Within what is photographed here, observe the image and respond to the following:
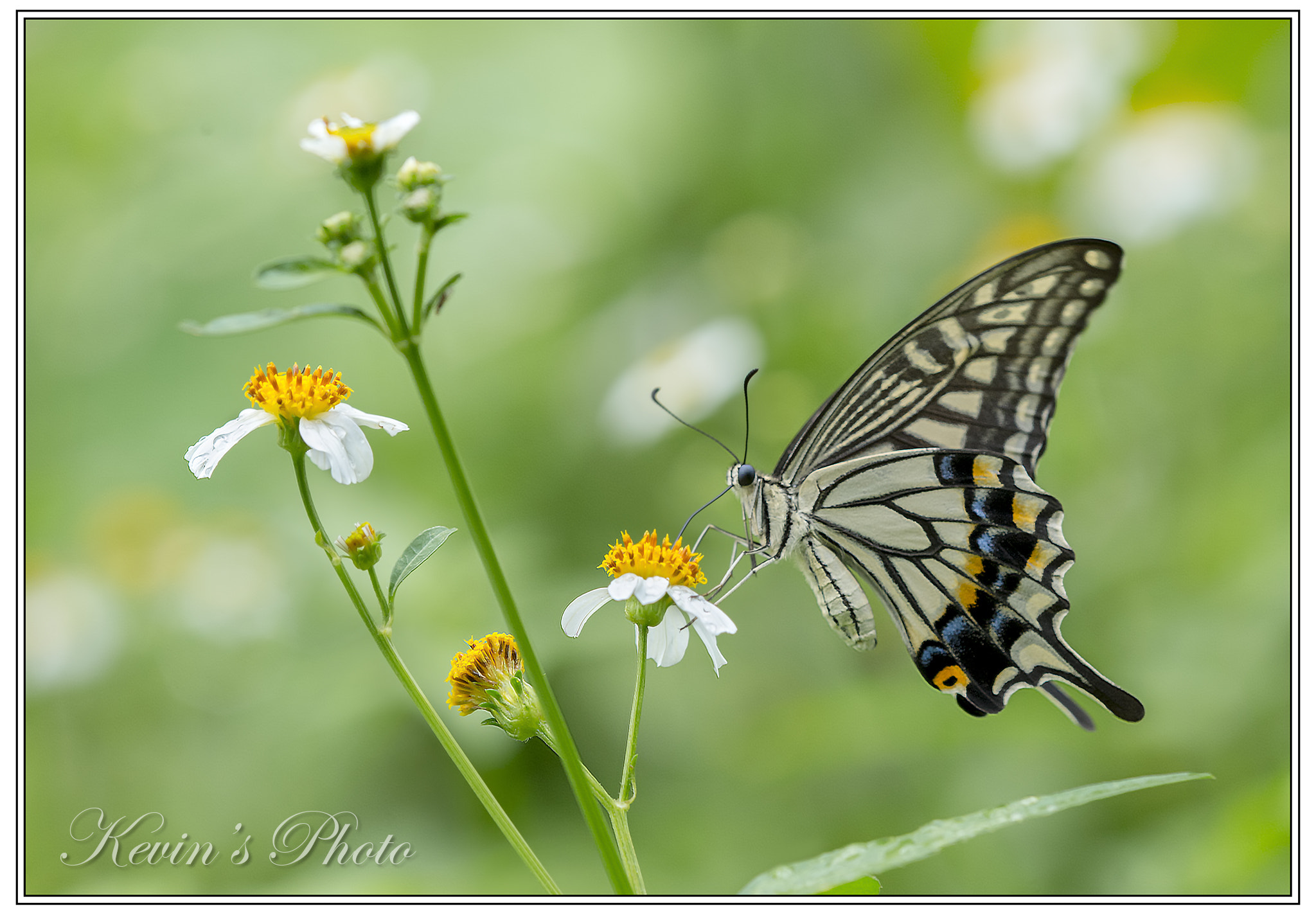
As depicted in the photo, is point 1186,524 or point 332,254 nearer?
point 332,254

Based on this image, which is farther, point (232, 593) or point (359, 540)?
point (232, 593)

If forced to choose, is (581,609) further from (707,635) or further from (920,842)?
(920,842)

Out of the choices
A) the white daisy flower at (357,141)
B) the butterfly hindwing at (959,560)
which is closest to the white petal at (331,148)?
the white daisy flower at (357,141)

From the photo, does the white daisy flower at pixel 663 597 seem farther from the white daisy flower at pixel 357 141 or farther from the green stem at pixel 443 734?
the white daisy flower at pixel 357 141

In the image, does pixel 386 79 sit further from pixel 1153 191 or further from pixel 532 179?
pixel 1153 191

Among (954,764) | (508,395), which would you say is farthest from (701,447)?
(954,764)

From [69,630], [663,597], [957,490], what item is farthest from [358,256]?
[69,630]
